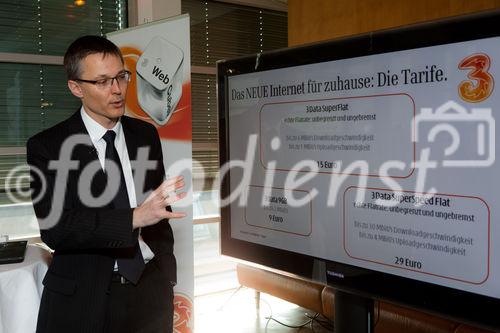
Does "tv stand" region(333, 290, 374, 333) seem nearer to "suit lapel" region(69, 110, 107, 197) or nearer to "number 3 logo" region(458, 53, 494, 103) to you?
"number 3 logo" region(458, 53, 494, 103)

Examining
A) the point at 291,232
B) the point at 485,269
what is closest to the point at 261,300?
the point at 291,232

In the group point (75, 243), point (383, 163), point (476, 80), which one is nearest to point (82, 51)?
point (75, 243)

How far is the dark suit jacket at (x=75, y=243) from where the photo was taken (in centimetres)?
162

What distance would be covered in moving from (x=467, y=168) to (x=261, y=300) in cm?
388

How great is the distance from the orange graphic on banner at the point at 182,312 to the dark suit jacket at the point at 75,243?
1501 mm

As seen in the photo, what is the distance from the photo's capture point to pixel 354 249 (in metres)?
1.12

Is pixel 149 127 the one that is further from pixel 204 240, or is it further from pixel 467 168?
→ pixel 204 240

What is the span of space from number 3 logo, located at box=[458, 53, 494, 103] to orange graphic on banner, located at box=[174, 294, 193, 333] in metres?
2.66

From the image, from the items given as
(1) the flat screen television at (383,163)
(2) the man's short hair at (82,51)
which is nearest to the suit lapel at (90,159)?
(2) the man's short hair at (82,51)

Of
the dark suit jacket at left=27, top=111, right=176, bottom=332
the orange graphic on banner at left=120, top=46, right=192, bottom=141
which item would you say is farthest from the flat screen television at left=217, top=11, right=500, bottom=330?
the orange graphic on banner at left=120, top=46, right=192, bottom=141

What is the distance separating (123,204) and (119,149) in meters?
0.26

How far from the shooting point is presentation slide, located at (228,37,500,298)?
89 cm

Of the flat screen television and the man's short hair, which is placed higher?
the man's short hair

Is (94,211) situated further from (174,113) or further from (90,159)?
(174,113)
